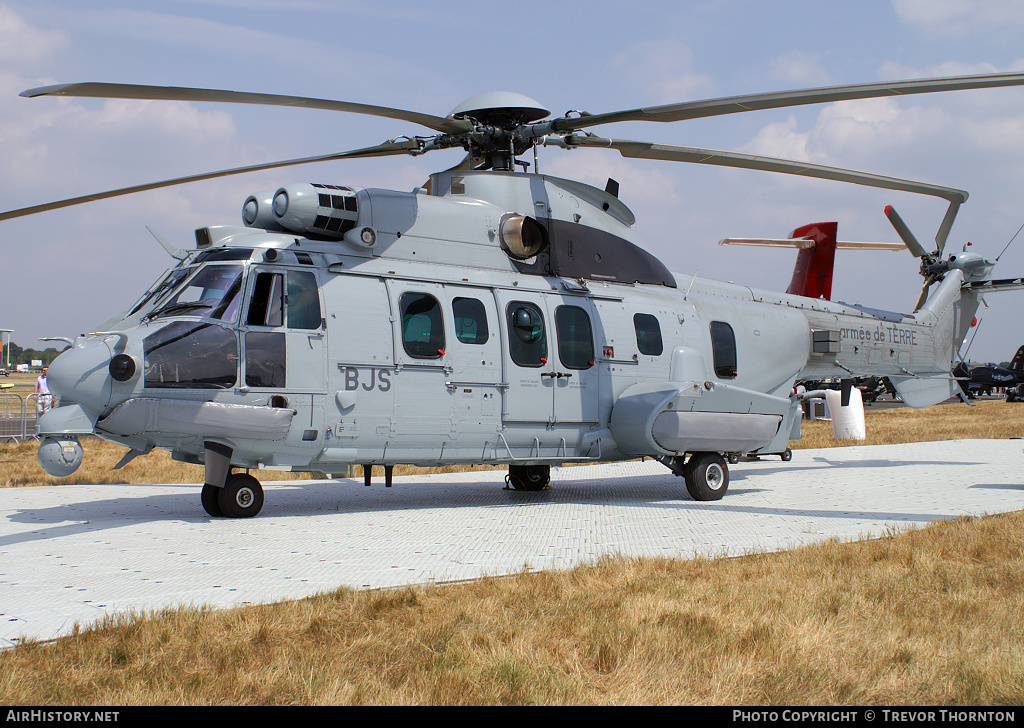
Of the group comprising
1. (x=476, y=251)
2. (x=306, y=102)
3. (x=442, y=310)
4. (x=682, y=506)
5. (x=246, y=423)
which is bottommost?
(x=682, y=506)

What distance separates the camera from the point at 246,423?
27.5 ft

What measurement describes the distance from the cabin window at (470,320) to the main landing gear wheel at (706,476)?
3.22 metres

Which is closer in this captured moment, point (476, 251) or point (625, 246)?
point (476, 251)

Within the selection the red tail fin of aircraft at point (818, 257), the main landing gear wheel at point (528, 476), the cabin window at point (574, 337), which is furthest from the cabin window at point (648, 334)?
the red tail fin of aircraft at point (818, 257)

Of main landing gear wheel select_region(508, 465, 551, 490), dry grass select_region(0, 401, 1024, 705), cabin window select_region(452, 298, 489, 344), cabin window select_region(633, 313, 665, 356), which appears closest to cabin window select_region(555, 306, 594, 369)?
cabin window select_region(633, 313, 665, 356)

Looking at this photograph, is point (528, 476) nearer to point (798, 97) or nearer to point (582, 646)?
point (798, 97)

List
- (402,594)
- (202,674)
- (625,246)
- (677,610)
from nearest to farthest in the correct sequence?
(202,674) < (677,610) < (402,594) < (625,246)

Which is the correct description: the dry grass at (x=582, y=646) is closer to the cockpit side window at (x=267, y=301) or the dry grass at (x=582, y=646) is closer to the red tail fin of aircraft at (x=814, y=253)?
the cockpit side window at (x=267, y=301)

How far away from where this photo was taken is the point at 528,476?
12.0m

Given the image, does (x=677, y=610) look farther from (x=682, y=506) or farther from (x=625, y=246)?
(x=625, y=246)

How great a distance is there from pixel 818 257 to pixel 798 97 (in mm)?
16320

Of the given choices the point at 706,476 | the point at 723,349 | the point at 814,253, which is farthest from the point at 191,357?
the point at 814,253

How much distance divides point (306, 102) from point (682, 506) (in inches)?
239

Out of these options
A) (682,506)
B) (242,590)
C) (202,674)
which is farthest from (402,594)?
(682,506)
